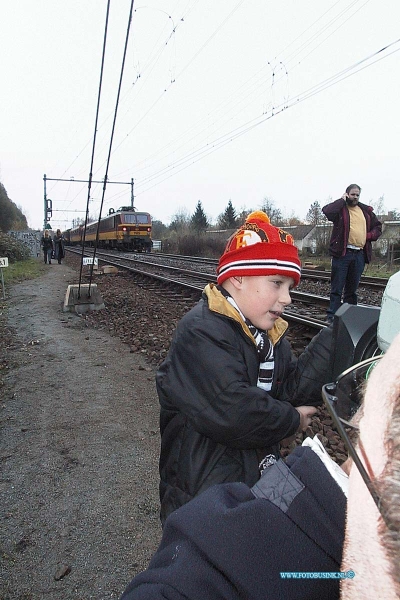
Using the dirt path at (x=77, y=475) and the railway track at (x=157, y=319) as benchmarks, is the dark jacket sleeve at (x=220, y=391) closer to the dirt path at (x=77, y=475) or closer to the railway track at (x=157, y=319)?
the dirt path at (x=77, y=475)

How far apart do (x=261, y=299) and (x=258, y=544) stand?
3.60ft

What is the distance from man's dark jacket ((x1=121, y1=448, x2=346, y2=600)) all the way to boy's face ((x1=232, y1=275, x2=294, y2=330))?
955mm

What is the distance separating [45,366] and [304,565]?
17.2 feet

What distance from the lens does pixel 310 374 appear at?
70.5 inches

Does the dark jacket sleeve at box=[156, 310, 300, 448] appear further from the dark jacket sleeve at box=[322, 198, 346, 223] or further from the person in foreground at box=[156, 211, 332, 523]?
the dark jacket sleeve at box=[322, 198, 346, 223]

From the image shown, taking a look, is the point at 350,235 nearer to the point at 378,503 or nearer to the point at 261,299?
the point at 261,299

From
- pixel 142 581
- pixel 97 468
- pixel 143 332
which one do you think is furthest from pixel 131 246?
pixel 142 581

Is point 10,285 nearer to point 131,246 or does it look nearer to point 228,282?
point 228,282

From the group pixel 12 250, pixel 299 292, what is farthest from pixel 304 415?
pixel 12 250

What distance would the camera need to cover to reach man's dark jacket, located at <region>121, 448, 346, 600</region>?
66cm

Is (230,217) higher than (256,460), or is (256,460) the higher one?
(230,217)

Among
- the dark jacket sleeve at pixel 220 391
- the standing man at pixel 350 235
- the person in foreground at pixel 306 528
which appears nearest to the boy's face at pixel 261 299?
the dark jacket sleeve at pixel 220 391

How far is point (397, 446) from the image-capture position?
0.51 m

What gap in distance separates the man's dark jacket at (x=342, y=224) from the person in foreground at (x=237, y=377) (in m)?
4.74
